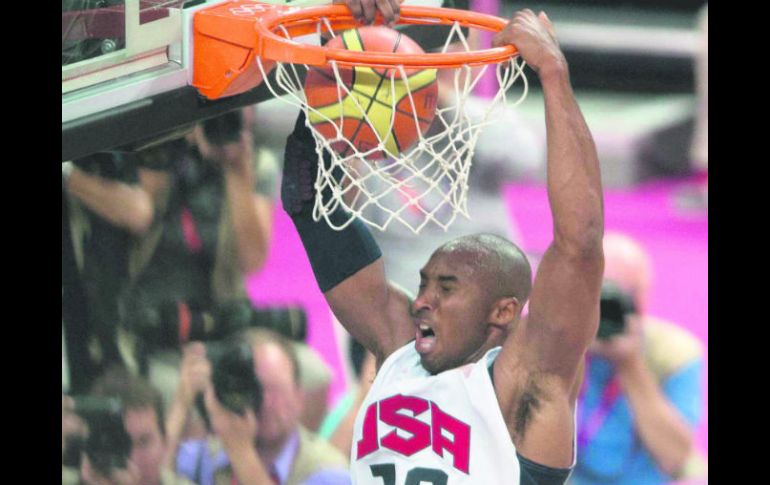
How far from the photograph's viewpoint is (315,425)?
15.2 feet

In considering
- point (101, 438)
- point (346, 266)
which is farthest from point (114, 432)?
point (346, 266)

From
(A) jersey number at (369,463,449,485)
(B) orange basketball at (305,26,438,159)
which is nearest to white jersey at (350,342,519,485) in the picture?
(A) jersey number at (369,463,449,485)

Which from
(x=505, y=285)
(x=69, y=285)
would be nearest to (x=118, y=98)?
(x=505, y=285)

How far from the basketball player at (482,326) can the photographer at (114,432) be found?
1595 millimetres

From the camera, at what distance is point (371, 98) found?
10.4 ft

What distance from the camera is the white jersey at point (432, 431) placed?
304cm

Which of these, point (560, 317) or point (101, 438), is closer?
point (560, 317)

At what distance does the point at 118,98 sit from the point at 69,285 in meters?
1.44

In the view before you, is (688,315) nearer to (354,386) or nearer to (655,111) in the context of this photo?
(655,111)

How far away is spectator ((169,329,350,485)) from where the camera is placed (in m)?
4.62

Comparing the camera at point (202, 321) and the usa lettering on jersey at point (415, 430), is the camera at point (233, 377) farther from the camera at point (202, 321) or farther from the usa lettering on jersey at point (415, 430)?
the usa lettering on jersey at point (415, 430)

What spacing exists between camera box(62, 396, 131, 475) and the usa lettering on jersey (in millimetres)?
1793

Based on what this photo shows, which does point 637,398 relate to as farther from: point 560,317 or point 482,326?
point 560,317

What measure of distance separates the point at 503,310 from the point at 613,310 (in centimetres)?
137
